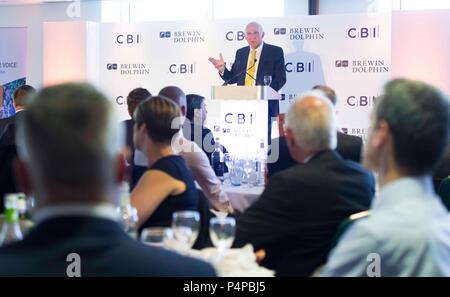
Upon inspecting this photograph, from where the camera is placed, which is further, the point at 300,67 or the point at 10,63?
the point at 300,67

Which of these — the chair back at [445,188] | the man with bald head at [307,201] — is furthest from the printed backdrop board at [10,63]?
the man with bald head at [307,201]

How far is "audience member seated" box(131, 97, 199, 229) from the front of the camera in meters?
2.62

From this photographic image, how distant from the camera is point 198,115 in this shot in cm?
489

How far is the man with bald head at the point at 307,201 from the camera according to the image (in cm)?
238

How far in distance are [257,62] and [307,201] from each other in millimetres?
4086

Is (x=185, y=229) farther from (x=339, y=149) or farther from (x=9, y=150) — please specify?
(x=9, y=150)

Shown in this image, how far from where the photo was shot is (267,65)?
6391 mm

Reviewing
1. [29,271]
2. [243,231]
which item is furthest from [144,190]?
[29,271]

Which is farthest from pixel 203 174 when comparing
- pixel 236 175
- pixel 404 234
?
pixel 404 234

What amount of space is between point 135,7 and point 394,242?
5.79m

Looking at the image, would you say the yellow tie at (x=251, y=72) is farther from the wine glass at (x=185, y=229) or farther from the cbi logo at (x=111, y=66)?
the wine glass at (x=185, y=229)

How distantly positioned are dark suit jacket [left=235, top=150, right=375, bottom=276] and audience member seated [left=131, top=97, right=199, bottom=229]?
0.36 metres
